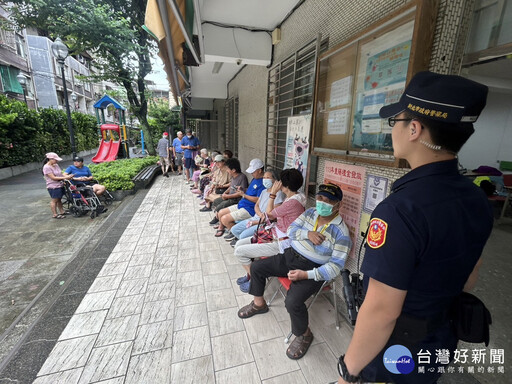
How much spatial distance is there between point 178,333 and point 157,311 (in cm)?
41

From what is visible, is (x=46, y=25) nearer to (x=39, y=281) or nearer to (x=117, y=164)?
(x=117, y=164)

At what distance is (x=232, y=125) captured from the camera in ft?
26.8

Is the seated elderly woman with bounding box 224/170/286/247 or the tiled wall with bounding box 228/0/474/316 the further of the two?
the seated elderly woman with bounding box 224/170/286/247

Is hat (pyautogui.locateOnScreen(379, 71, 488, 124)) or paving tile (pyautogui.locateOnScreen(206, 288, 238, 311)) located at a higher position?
hat (pyautogui.locateOnScreen(379, 71, 488, 124))

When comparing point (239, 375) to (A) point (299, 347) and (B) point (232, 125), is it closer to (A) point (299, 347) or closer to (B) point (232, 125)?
(A) point (299, 347)

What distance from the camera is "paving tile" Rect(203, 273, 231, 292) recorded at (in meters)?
2.79

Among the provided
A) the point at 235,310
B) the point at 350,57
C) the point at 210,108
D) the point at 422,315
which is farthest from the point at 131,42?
the point at 422,315

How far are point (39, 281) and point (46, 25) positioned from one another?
10932 mm

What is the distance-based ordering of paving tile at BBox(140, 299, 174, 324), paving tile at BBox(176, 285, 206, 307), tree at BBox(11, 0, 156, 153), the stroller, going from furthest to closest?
1. tree at BBox(11, 0, 156, 153)
2. the stroller
3. paving tile at BBox(176, 285, 206, 307)
4. paving tile at BBox(140, 299, 174, 324)

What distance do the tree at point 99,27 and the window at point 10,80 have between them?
26.6ft

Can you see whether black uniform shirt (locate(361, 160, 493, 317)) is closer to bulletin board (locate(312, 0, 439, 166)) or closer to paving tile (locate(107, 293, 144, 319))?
bulletin board (locate(312, 0, 439, 166))

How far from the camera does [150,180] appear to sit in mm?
8281

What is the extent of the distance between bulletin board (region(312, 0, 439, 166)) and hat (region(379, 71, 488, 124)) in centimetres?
74

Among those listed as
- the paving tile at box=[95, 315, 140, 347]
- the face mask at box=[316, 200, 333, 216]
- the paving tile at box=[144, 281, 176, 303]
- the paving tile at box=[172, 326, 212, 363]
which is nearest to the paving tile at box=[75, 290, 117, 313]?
the paving tile at box=[95, 315, 140, 347]
